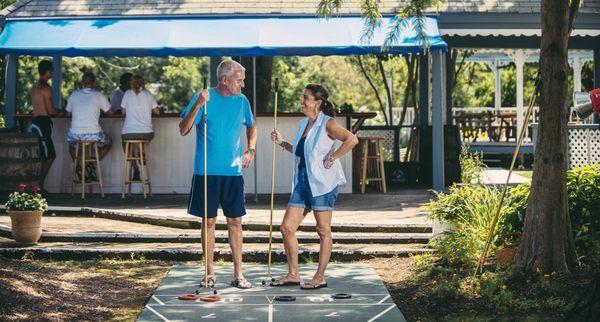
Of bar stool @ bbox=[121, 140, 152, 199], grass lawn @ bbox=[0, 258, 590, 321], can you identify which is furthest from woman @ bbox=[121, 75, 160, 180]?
grass lawn @ bbox=[0, 258, 590, 321]

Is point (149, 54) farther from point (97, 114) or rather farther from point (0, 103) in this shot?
point (0, 103)

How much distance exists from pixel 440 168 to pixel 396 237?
15.1 ft

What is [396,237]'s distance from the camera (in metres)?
11.5

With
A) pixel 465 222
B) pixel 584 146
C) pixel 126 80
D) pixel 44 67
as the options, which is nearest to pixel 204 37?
pixel 126 80

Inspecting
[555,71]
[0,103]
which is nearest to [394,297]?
[555,71]

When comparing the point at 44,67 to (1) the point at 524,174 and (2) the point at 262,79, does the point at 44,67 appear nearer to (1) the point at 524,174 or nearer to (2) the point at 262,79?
(2) the point at 262,79

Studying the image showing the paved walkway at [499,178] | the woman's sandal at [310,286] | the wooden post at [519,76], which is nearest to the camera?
the woman's sandal at [310,286]

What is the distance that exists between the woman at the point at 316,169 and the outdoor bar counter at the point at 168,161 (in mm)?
7405

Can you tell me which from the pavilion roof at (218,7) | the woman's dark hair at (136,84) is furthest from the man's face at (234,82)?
the pavilion roof at (218,7)

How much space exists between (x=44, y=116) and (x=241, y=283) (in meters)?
7.58

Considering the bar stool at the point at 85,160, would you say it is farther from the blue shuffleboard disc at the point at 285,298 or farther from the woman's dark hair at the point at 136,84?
the blue shuffleboard disc at the point at 285,298

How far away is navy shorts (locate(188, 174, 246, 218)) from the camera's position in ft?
28.7

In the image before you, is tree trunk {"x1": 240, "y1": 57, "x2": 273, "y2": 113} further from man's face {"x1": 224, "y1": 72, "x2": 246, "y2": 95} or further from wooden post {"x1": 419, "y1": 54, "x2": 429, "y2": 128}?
man's face {"x1": 224, "y1": 72, "x2": 246, "y2": 95}

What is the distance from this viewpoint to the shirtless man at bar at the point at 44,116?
603 inches
